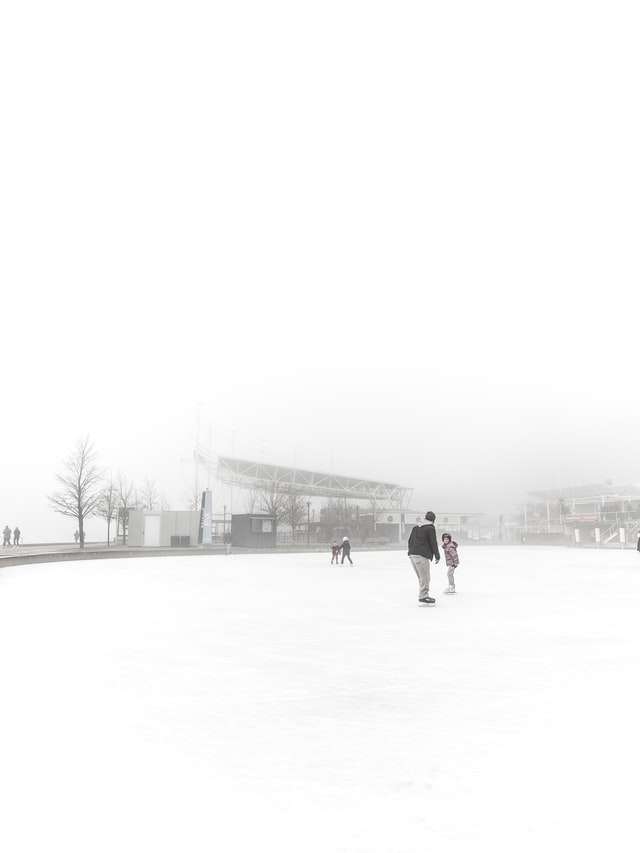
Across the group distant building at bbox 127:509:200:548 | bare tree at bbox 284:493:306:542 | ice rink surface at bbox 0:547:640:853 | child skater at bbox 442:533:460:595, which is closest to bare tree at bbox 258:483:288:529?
bare tree at bbox 284:493:306:542

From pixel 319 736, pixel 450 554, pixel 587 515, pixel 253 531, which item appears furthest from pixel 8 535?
pixel 587 515

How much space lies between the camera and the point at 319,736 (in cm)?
441

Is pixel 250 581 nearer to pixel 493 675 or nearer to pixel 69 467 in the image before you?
pixel 493 675

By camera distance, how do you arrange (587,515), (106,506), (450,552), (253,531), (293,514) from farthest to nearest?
(587,515), (293,514), (106,506), (253,531), (450,552)

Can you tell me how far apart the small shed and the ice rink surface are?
34601 millimetres

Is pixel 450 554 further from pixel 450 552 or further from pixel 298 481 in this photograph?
pixel 298 481

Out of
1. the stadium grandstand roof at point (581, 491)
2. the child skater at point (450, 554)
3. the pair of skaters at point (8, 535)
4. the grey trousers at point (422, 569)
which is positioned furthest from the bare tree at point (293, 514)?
the stadium grandstand roof at point (581, 491)

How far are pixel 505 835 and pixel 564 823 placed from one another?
0.34 m

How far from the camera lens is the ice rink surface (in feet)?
10.2

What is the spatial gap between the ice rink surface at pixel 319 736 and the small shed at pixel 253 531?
114 ft

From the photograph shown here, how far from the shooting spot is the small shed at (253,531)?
44.1 m

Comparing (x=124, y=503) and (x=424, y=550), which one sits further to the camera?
(x=124, y=503)

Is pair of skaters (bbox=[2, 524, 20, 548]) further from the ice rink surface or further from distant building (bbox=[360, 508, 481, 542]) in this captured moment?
the ice rink surface

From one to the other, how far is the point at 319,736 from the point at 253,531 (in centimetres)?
4028
